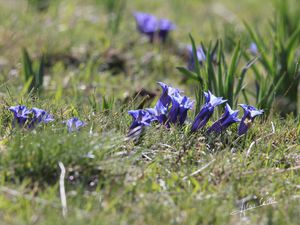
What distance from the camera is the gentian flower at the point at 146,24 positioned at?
4.89 m

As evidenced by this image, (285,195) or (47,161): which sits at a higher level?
(47,161)

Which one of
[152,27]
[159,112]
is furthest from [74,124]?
[152,27]

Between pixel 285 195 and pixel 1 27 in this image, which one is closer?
pixel 285 195

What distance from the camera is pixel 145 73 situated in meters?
4.57

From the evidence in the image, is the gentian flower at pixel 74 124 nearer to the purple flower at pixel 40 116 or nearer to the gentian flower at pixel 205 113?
the purple flower at pixel 40 116

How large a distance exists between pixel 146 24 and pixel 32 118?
221 cm

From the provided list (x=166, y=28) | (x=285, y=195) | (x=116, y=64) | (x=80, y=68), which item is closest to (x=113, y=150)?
(x=285, y=195)

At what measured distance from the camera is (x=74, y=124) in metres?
2.76

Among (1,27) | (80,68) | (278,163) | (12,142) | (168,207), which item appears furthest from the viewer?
(1,27)

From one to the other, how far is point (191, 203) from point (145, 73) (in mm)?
2217

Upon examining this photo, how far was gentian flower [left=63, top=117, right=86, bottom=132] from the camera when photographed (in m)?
2.73

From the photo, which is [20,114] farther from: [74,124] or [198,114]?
[198,114]

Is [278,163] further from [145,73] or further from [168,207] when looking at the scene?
[145,73]

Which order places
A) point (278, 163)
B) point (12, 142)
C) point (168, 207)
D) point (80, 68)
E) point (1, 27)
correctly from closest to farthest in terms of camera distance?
point (168, 207) → point (12, 142) → point (278, 163) → point (80, 68) → point (1, 27)
